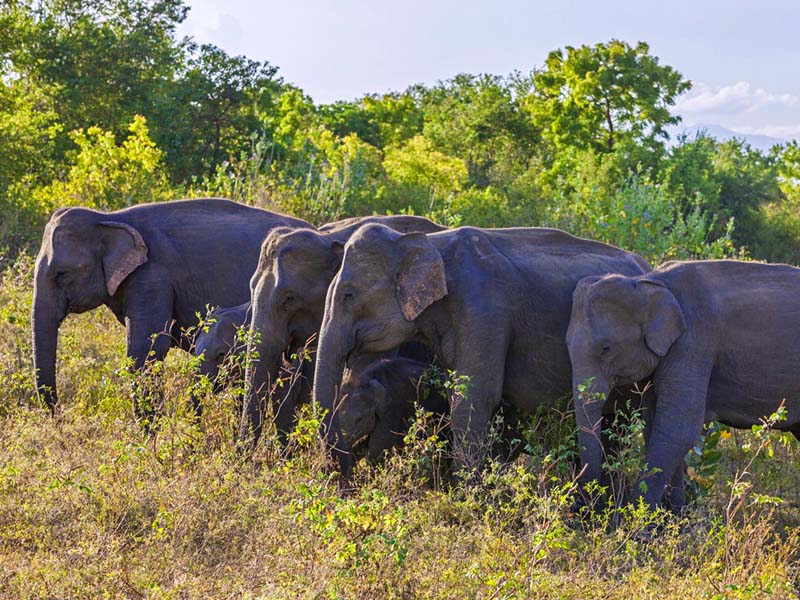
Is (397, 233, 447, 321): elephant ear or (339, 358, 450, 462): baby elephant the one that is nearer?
(397, 233, 447, 321): elephant ear

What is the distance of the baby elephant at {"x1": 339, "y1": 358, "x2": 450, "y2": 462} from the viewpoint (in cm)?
809

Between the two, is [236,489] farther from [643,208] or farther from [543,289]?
[643,208]

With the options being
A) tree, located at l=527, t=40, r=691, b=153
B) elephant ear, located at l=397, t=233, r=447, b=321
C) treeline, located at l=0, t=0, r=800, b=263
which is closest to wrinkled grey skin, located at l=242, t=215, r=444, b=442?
elephant ear, located at l=397, t=233, r=447, b=321

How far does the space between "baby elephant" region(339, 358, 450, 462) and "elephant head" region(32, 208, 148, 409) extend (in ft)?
7.62

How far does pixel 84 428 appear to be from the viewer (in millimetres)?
8781

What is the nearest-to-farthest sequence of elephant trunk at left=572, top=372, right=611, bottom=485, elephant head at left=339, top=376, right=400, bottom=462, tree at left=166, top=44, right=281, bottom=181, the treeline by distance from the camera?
1. elephant trunk at left=572, top=372, right=611, bottom=485
2. elephant head at left=339, top=376, right=400, bottom=462
3. the treeline
4. tree at left=166, top=44, right=281, bottom=181

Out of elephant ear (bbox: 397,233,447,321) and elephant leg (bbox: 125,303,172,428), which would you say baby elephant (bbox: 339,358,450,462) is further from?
elephant leg (bbox: 125,303,172,428)

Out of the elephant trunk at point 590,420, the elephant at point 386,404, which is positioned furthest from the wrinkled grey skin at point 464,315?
the elephant trunk at point 590,420

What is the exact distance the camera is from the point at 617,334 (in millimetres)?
7773

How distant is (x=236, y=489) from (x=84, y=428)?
2221mm

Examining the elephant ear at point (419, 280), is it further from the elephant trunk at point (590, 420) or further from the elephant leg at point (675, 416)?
the elephant leg at point (675, 416)

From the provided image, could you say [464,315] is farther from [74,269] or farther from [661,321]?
[74,269]

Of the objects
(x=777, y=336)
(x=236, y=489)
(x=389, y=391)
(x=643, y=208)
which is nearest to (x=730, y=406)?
(x=777, y=336)

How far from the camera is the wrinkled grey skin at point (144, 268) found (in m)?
9.45
